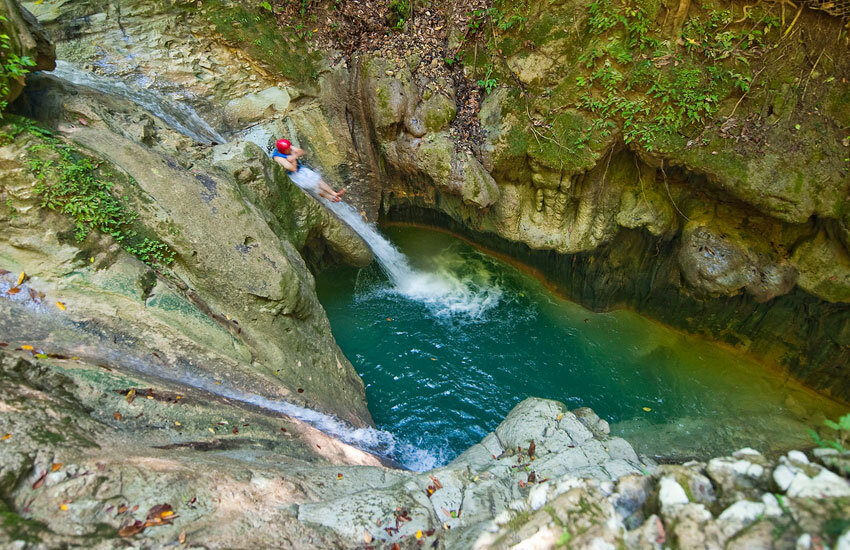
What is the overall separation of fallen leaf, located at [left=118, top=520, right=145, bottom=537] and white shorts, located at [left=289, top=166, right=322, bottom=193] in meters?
5.27

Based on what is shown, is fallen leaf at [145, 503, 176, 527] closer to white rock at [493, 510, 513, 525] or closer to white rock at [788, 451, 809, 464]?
white rock at [493, 510, 513, 525]

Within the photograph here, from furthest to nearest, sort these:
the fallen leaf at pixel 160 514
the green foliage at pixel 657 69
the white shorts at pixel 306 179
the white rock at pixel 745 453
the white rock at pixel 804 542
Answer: the white shorts at pixel 306 179 < the green foliage at pixel 657 69 < the fallen leaf at pixel 160 514 < the white rock at pixel 745 453 < the white rock at pixel 804 542

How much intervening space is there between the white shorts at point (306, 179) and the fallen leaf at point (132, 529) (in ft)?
17.3

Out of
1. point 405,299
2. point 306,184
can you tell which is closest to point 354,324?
point 405,299

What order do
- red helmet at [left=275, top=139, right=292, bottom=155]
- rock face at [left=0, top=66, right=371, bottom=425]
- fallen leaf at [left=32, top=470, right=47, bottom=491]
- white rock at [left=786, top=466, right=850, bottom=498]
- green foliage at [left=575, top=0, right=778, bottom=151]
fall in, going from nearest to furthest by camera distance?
white rock at [left=786, top=466, right=850, bottom=498] < fallen leaf at [left=32, top=470, right=47, bottom=491] < rock face at [left=0, top=66, right=371, bottom=425] < green foliage at [left=575, top=0, right=778, bottom=151] < red helmet at [left=275, top=139, right=292, bottom=155]

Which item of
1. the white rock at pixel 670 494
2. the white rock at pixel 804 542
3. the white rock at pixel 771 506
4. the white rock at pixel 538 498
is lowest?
the white rock at pixel 538 498

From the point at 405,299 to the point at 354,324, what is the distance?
111 centimetres

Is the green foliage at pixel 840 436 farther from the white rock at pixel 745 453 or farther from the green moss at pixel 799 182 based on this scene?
the green moss at pixel 799 182

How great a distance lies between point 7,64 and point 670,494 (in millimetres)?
6409

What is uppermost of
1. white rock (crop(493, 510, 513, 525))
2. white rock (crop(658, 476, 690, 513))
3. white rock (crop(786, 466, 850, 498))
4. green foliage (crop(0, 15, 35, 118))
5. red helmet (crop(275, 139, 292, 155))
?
green foliage (crop(0, 15, 35, 118))

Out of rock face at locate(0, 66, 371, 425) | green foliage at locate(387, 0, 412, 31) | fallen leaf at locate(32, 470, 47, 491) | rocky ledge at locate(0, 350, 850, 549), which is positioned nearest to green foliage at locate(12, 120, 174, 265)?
rock face at locate(0, 66, 371, 425)

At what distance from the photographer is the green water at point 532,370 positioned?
6.33m

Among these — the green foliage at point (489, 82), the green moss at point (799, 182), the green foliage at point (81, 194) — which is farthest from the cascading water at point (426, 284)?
the green moss at point (799, 182)

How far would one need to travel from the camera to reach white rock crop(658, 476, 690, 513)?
2285 millimetres
